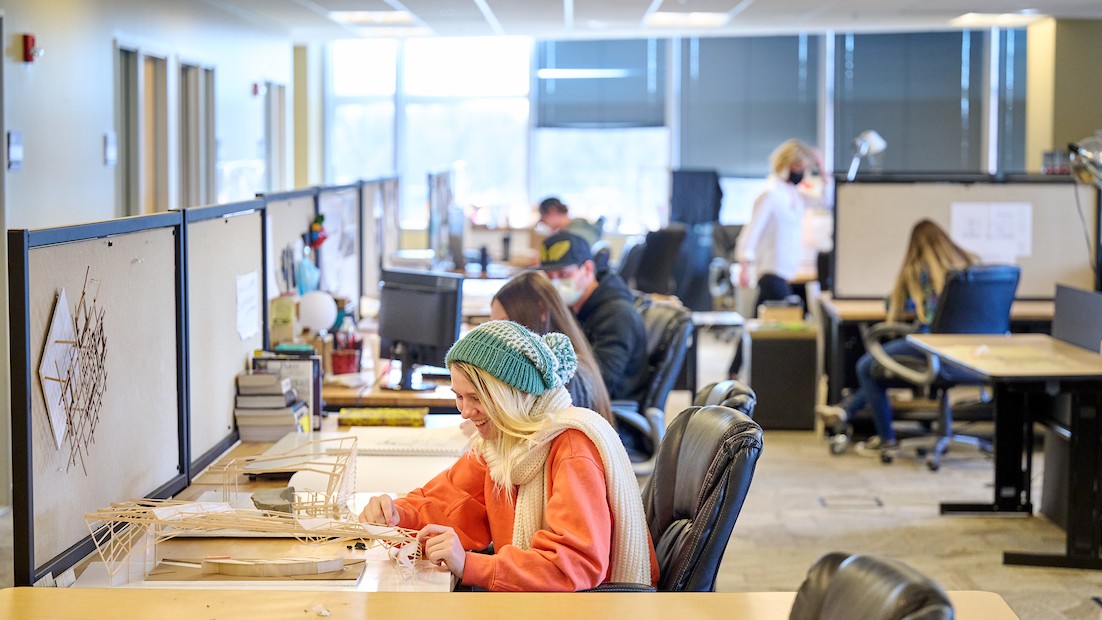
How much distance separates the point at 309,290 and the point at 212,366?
55.3 inches

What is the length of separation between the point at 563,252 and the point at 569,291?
15 cm

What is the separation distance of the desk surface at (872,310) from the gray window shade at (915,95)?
5.58 metres

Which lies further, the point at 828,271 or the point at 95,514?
the point at 828,271

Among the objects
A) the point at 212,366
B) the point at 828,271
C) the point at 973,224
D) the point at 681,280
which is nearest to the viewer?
the point at 212,366

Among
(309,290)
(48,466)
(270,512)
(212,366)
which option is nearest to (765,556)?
(309,290)

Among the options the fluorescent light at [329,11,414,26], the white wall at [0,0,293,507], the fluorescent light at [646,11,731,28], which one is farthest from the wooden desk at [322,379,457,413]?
the fluorescent light at [646,11,731,28]

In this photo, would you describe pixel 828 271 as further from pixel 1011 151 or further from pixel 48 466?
pixel 48 466

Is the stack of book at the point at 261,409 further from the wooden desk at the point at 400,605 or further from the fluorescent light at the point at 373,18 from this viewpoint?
the fluorescent light at the point at 373,18

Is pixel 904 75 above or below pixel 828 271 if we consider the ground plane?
above

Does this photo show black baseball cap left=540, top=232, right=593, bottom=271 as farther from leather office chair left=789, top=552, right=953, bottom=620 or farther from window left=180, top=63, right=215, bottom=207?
window left=180, top=63, right=215, bottom=207

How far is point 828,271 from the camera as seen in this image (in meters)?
8.09

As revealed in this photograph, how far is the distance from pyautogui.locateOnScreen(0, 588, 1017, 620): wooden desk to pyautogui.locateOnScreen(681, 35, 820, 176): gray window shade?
10408 mm

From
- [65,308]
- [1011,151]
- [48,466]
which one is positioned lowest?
[48,466]

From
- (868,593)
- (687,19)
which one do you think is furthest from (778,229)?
(868,593)
